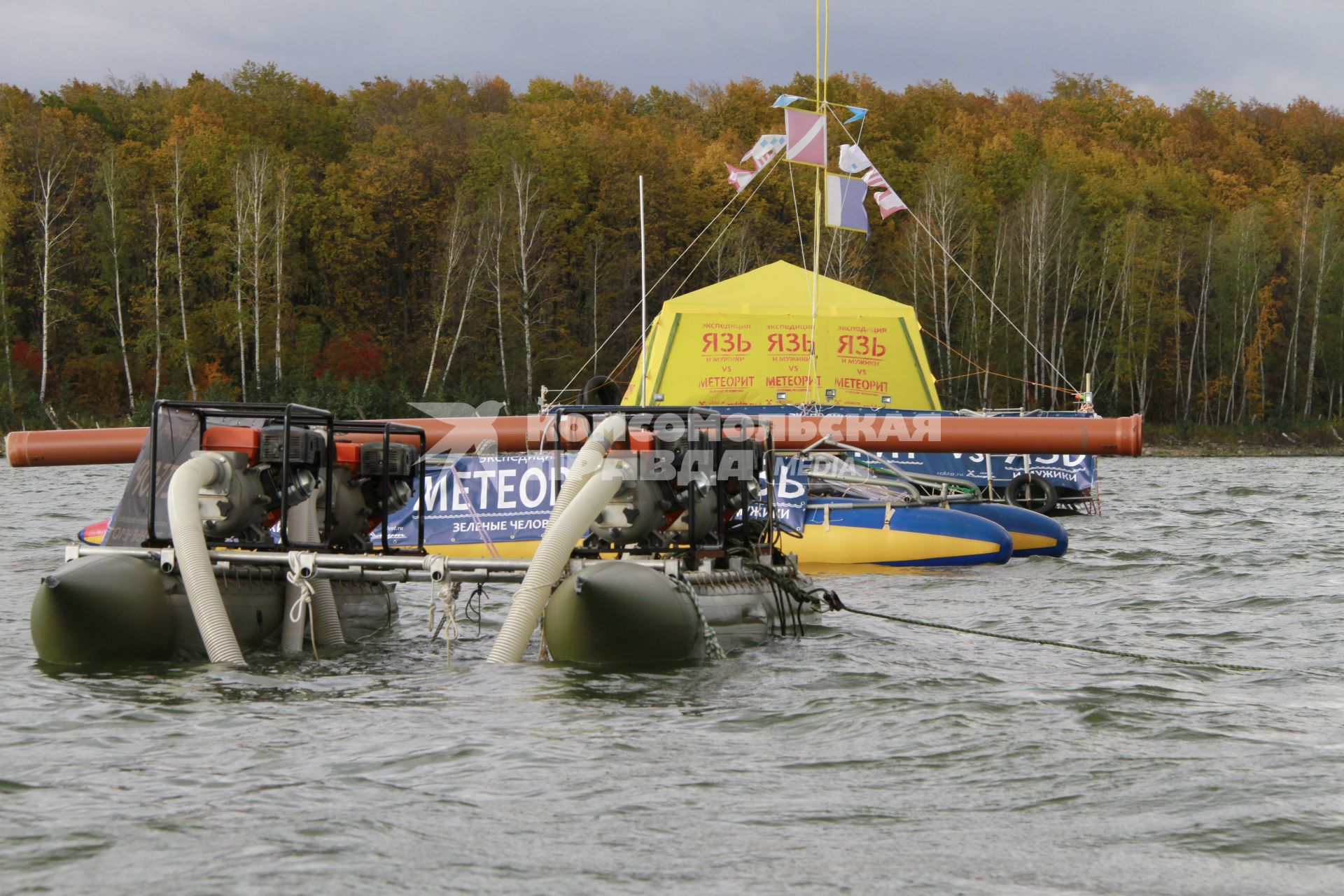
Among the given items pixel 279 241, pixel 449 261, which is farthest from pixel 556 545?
pixel 449 261

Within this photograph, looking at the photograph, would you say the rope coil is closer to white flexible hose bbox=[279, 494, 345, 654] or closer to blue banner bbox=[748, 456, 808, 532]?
white flexible hose bbox=[279, 494, 345, 654]

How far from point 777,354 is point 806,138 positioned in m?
3.34

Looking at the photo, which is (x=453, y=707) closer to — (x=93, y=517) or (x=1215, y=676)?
(x=1215, y=676)

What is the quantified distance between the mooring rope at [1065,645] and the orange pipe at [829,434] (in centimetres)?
161

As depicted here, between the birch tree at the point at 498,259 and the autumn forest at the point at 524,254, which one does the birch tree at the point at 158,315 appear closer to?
the autumn forest at the point at 524,254

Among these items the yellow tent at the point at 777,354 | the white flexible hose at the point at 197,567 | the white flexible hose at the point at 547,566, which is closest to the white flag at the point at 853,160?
the yellow tent at the point at 777,354

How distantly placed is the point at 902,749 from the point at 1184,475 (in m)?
35.5

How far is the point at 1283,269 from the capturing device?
223 ft

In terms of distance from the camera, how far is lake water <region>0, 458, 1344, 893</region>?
5.67 meters

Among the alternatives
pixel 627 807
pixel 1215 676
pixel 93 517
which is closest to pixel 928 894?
pixel 627 807

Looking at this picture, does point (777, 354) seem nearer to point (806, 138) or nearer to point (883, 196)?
point (806, 138)

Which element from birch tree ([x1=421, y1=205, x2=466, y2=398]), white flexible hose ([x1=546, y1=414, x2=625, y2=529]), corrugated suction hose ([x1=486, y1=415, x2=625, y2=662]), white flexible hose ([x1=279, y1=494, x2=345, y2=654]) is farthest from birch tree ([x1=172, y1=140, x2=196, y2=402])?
corrugated suction hose ([x1=486, y1=415, x2=625, y2=662])

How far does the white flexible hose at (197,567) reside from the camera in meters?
8.84

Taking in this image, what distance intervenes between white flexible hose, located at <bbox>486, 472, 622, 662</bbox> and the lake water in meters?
0.19
